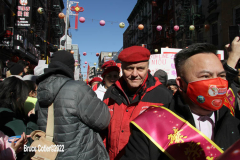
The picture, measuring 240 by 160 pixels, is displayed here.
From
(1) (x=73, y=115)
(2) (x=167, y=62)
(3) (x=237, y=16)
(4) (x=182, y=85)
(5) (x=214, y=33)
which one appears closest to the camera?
(4) (x=182, y=85)

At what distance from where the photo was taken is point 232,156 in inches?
21.1

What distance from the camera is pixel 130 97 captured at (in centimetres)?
253

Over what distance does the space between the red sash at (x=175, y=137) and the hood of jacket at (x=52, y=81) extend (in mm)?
1010

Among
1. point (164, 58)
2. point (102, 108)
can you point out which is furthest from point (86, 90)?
point (164, 58)

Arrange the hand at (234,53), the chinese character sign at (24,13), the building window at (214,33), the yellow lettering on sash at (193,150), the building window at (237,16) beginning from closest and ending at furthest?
the yellow lettering on sash at (193,150)
the hand at (234,53)
the building window at (237,16)
the building window at (214,33)
the chinese character sign at (24,13)

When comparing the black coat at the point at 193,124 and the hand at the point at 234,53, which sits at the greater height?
the hand at the point at 234,53

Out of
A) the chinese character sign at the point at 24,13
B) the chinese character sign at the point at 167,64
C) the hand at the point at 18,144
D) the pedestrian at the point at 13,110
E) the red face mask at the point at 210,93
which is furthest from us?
the chinese character sign at the point at 24,13

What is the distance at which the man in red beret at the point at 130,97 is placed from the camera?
2252 millimetres

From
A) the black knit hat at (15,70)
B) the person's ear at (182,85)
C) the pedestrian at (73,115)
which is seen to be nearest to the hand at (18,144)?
the pedestrian at (73,115)

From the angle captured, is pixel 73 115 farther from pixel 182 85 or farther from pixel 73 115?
pixel 182 85

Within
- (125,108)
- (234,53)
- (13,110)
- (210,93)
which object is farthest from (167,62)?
(210,93)

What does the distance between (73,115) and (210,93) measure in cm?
132

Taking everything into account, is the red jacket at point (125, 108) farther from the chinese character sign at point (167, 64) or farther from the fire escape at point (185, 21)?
the fire escape at point (185, 21)

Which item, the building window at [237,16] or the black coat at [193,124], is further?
the building window at [237,16]
